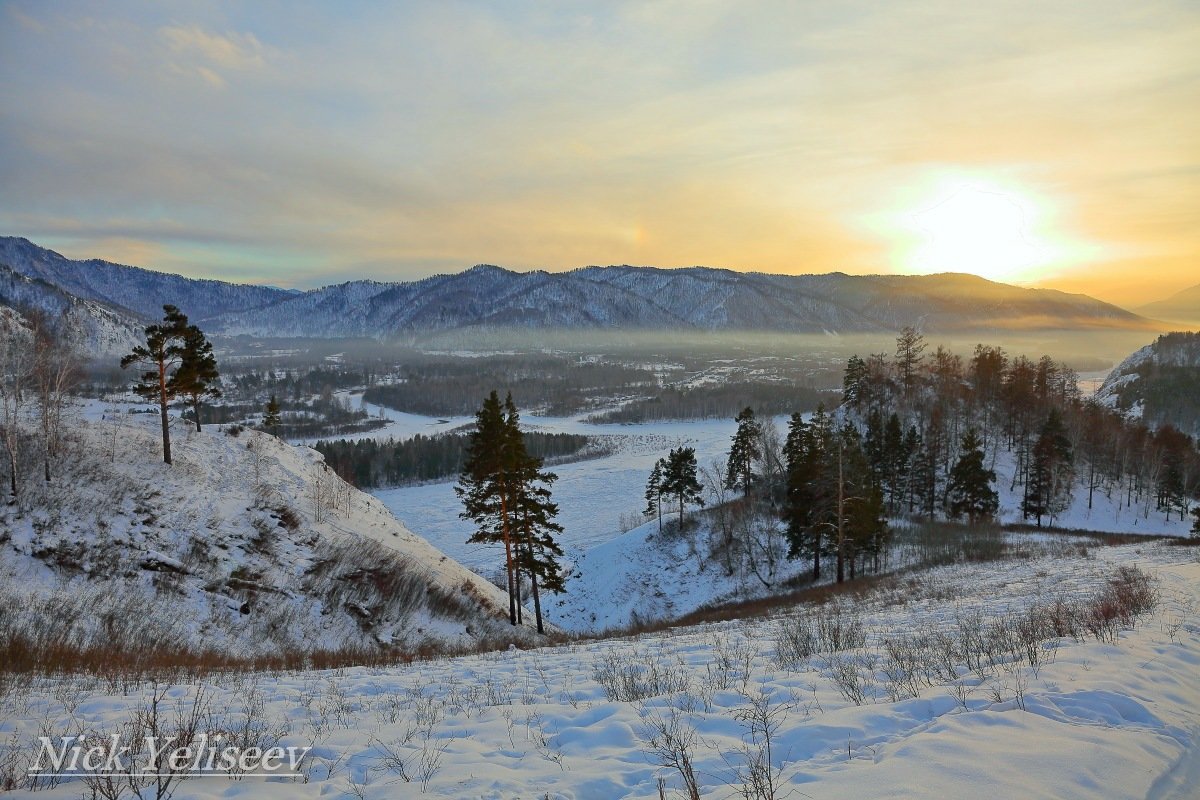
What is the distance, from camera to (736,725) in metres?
5.70

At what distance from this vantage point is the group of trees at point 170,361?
26.2m

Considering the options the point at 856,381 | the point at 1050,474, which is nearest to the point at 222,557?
the point at 1050,474

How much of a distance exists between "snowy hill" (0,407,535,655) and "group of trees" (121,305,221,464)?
285 cm

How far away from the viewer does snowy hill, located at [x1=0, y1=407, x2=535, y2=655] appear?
1927 centimetres

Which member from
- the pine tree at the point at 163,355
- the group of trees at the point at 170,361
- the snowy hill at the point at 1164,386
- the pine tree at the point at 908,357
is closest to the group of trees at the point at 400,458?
the pine tree at the point at 908,357

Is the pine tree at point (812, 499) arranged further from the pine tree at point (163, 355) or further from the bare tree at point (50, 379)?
the bare tree at point (50, 379)

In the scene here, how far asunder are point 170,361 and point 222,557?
11.6 metres

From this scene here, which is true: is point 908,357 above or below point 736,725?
above

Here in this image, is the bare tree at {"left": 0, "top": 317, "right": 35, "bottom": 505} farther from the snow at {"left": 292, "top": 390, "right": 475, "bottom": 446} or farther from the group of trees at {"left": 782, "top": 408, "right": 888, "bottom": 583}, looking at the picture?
the snow at {"left": 292, "top": 390, "right": 475, "bottom": 446}

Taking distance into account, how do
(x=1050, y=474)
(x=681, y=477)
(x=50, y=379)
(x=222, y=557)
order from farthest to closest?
1. (x=681, y=477)
2. (x=1050, y=474)
3. (x=50, y=379)
4. (x=222, y=557)

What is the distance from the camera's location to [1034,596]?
14336mm

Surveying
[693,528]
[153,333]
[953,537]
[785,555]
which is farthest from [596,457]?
[153,333]

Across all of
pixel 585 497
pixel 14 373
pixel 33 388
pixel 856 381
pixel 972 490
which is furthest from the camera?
pixel 585 497

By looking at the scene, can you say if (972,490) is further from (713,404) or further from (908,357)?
(713,404)
